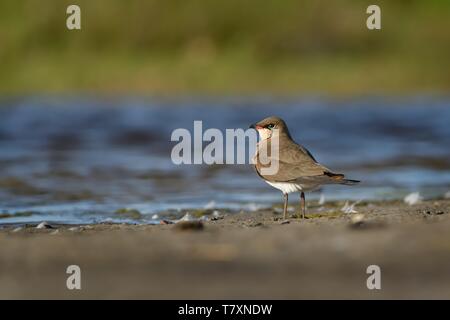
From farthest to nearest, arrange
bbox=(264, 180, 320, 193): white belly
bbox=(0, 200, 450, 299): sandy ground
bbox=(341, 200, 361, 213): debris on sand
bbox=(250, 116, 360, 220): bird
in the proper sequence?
1. bbox=(341, 200, 361, 213): debris on sand
2. bbox=(264, 180, 320, 193): white belly
3. bbox=(250, 116, 360, 220): bird
4. bbox=(0, 200, 450, 299): sandy ground

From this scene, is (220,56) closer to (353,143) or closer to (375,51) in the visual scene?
(375,51)

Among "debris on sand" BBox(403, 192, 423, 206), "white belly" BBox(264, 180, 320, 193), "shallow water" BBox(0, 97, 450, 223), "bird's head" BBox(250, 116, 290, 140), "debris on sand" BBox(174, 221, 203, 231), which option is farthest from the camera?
"shallow water" BBox(0, 97, 450, 223)

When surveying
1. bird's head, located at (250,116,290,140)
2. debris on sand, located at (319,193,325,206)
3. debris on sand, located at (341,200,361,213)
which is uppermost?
bird's head, located at (250,116,290,140)

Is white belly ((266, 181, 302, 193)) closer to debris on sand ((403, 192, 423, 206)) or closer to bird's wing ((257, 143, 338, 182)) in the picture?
bird's wing ((257, 143, 338, 182))

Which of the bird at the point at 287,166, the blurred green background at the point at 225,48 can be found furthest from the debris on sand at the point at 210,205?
the blurred green background at the point at 225,48

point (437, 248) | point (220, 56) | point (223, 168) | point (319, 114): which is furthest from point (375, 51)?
point (437, 248)

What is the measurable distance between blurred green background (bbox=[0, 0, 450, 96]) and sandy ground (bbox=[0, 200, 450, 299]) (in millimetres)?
21462

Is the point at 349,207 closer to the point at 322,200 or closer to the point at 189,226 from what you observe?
the point at 322,200

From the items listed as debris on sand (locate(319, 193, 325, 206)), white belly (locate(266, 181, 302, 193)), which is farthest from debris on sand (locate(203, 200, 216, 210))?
white belly (locate(266, 181, 302, 193))

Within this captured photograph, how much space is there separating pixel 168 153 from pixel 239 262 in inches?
427

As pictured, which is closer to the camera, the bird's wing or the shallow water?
the bird's wing

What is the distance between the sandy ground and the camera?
17.6ft

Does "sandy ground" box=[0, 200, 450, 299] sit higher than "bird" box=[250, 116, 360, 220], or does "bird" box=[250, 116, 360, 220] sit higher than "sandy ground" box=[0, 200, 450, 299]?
"bird" box=[250, 116, 360, 220]
